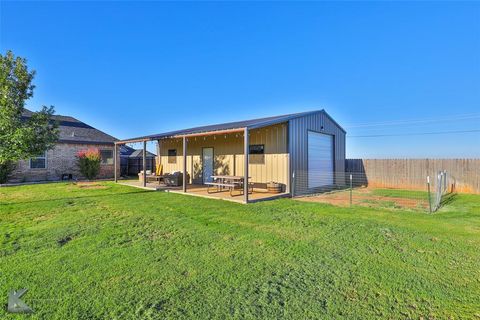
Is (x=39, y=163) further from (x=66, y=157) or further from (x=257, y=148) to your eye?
(x=257, y=148)

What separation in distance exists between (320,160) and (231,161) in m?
4.74

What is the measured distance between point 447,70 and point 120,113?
29914 millimetres

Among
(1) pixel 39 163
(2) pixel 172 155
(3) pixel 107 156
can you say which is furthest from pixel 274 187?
(1) pixel 39 163

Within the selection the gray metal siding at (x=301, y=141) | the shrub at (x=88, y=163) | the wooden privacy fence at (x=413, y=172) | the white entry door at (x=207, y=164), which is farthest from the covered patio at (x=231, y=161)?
the wooden privacy fence at (x=413, y=172)

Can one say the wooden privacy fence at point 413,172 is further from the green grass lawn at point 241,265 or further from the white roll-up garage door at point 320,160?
the green grass lawn at point 241,265

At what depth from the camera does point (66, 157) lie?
17.6 m

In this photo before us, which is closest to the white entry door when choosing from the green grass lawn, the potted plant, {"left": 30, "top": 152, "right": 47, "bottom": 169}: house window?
the potted plant

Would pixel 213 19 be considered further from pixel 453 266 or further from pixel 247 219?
pixel 453 266

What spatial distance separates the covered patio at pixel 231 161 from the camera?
35.3ft

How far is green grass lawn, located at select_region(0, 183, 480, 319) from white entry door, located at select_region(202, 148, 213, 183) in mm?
8010

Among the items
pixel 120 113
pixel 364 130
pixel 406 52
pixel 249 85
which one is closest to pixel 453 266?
pixel 406 52

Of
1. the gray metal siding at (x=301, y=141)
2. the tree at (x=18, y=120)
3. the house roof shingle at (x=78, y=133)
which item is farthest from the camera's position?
the house roof shingle at (x=78, y=133)

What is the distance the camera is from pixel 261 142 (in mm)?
12383

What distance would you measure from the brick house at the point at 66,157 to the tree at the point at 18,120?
686cm
